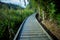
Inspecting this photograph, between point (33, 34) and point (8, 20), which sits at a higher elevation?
point (33, 34)

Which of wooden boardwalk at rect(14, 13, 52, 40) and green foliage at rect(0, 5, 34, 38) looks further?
green foliage at rect(0, 5, 34, 38)

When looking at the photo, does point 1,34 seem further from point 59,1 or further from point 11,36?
point 59,1

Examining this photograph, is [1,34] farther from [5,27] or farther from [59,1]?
[59,1]

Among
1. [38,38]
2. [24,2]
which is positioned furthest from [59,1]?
[24,2]

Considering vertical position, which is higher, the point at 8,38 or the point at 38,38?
the point at 38,38

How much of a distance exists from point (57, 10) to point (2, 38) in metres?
3.99

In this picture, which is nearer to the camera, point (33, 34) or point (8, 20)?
point (33, 34)

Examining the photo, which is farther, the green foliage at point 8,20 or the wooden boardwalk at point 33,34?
the green foliage at point 8,20

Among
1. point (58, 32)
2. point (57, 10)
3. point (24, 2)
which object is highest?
point (57, 10)

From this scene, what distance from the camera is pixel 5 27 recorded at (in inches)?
515

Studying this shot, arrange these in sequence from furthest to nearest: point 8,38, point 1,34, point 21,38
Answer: point 8,38, point 1,34, point 21,38

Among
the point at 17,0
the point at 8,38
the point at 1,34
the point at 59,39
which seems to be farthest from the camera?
the point at 17,0

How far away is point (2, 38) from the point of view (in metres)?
11.8

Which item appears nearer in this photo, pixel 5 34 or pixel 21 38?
pixel 21 38
